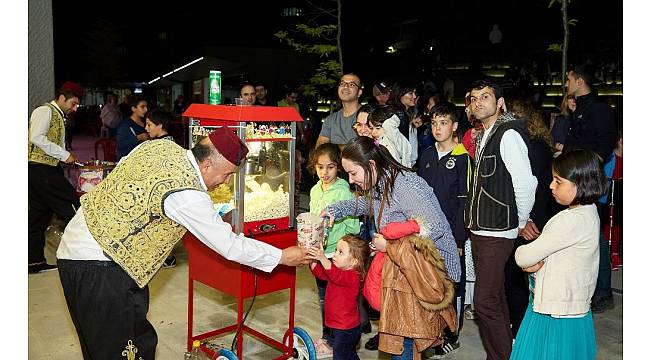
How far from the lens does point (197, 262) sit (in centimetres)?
392

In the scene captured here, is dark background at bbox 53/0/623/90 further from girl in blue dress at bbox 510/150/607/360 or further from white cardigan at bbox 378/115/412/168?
girl in blue dress at bbox 510/150/607/360

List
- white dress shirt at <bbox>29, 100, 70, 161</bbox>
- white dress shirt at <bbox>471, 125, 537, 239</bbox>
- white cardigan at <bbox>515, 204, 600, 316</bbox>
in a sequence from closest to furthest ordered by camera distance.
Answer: white cardigan at <bbox>515, 204, 600, 316</bbox>, white dress shirt at <bbox>471, 125, 537, 239</bbox>, white dress shirt at <bbox>29, 100, 70, 161</bbox>

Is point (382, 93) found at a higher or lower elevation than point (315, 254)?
higher

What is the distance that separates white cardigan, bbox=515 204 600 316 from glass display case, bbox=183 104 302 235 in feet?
5.07

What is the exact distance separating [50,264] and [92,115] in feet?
70.4

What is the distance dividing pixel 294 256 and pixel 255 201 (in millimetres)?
622

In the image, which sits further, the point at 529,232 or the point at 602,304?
the point at 602,304

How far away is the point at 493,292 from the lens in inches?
141

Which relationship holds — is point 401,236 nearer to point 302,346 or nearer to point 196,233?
point 196,233

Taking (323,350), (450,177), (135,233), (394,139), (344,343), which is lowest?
(323,350)

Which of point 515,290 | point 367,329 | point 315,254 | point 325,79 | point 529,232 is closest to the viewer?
point 315,254

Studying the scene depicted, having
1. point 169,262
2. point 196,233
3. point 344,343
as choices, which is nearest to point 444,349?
point 344,343

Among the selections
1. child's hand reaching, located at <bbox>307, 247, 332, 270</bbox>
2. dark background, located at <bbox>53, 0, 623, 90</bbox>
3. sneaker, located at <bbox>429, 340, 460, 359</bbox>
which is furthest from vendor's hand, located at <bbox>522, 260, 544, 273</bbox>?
dark background, located at <bbox>53, 0, 623, 90</bbox>

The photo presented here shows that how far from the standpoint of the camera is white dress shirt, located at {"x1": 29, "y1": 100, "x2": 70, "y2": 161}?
18.4 feet
